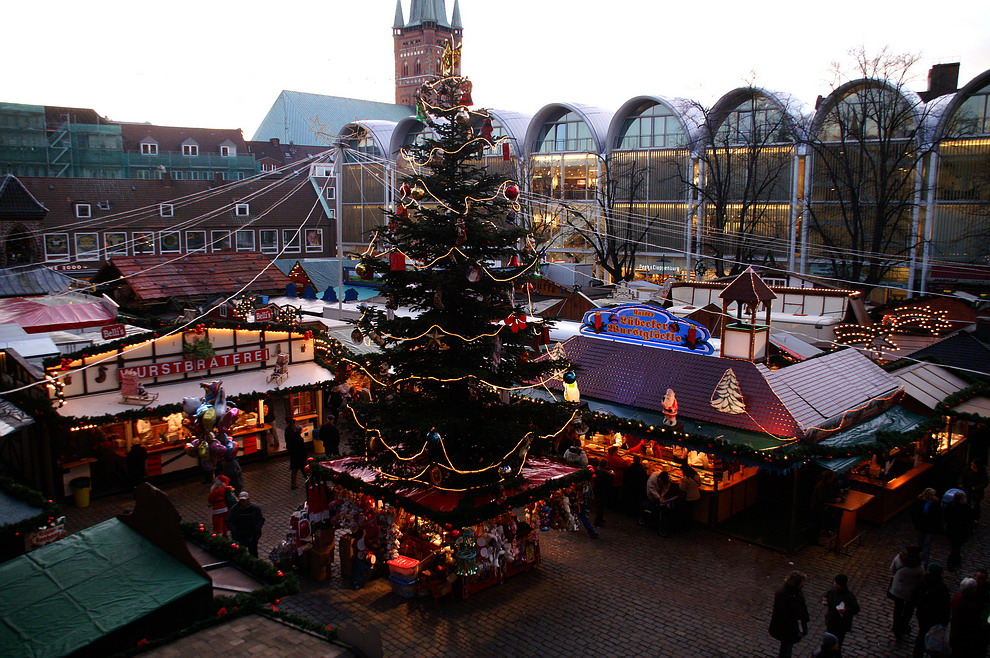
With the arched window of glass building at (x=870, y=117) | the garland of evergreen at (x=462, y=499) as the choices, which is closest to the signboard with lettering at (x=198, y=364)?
the garland of evergreen at (x=462, y=499)

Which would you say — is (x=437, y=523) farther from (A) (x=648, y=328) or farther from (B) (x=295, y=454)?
(A) (x=648, y=328)

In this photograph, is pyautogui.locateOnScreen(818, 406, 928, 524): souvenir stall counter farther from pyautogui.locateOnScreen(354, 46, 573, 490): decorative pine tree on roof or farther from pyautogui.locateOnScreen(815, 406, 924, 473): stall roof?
pyautogui.locateOnScreen(354, 46, 573, 490): decorative pine tree on roof

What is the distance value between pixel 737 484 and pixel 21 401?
1424 cm

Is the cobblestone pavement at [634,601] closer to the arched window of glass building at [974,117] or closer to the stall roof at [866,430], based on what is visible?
the stall roof at [866,430]

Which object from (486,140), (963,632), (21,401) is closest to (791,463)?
(963,632)

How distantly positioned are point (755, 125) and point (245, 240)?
33034 mm

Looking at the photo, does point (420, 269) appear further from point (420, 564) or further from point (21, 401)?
point (21, 401)

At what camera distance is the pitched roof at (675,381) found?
13.5 meters

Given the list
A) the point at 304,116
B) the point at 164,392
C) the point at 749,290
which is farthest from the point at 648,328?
the point at 304,116

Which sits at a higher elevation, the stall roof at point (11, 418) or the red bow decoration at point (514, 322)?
the red bow decoration at point (514, 322)

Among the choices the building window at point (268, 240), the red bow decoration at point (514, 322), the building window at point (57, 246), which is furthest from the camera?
the building window at point (268, 240)

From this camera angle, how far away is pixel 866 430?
13.9 metres

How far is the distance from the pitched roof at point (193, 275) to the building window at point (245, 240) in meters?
24.3

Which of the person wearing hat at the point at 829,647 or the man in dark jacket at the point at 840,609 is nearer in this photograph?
the person wearing hat at the point at 829,647
